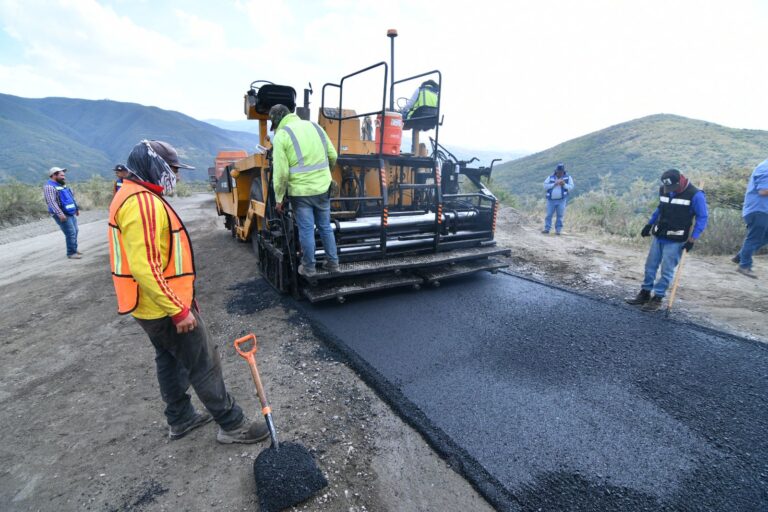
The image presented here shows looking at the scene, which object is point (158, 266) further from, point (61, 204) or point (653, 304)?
point (61, 204)

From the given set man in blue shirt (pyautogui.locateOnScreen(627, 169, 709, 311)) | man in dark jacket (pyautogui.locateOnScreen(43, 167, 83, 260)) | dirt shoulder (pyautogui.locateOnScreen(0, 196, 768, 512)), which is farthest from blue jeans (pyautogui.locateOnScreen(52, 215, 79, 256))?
man in blue shirt (pyautogui.locateOnScreen(627, 169, 709, 311))

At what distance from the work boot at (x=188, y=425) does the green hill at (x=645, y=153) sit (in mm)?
20272

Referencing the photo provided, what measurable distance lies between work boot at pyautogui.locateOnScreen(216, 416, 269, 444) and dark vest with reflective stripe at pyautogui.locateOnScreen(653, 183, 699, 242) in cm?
465

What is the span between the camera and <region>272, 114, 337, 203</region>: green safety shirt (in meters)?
3.58

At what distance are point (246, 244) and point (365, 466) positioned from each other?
6.25 metres

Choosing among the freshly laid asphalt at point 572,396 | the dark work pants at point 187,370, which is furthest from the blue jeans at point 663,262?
the dark work pants at point 187,370

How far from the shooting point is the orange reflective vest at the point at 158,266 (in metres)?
1.77

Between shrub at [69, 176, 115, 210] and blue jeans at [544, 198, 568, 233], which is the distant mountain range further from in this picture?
shrub at [69, 176, 115, 210]

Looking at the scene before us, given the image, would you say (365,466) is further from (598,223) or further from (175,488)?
(598,223)

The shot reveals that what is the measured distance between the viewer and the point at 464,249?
5102 mm

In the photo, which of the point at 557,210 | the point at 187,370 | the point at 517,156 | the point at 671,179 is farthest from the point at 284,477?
the point at 517,156

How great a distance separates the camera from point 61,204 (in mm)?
6434

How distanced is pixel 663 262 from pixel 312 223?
412 cm

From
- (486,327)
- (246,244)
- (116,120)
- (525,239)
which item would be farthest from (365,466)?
(116,120)
